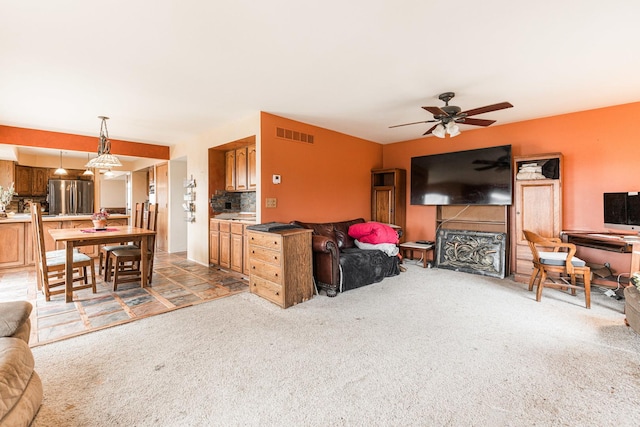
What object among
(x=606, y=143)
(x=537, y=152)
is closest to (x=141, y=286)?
(x=537, y=152)

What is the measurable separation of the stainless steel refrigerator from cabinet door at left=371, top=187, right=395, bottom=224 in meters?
7.28

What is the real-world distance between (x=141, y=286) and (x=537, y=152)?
20.6ft

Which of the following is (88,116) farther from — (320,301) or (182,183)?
(320,301)

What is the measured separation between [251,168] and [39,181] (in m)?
6.28

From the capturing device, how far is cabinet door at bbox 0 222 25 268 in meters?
5.01

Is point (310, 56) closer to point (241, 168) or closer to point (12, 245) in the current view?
point (241, 168)

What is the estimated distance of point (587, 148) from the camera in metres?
4.12

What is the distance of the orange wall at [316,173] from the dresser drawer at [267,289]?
99 cm

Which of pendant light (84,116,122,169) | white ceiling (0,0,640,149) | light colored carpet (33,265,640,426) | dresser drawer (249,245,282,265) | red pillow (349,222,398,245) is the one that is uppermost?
white ceiling (0,0,640,149)

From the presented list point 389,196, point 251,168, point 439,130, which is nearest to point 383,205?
point 389,196

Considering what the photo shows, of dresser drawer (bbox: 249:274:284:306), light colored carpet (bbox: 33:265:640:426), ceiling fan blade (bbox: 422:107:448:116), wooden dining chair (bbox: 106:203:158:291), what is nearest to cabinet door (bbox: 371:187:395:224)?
ceiling fan blade (bbox: 422:107:448:116)

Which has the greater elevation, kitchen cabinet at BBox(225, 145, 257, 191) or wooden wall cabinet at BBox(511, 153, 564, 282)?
kitchen cabinet at BBox(225, 145, 257, 191)

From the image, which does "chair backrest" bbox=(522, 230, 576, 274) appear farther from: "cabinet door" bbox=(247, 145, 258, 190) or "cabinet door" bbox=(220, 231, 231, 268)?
"cabinet door" bbox=(220, 231, 231, 268)

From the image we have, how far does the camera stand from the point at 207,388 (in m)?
1.86
